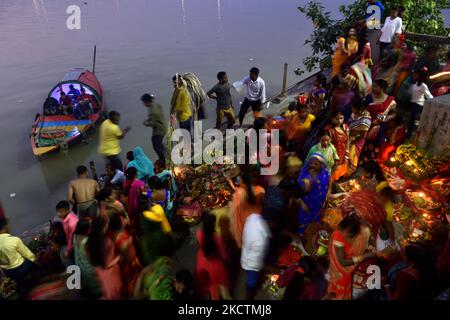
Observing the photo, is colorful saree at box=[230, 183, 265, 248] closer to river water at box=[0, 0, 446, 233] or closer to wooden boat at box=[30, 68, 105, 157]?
river water at box=[0, 0, 446, 233]

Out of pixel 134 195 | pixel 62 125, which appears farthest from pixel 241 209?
pixel 62 125

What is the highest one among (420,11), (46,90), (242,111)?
(420,11)

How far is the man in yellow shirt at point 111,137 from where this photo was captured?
18.7 feet

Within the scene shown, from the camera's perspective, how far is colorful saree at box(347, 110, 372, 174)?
17.7ft

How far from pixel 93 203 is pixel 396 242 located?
4.29m

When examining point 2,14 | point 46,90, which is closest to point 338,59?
point 46,90

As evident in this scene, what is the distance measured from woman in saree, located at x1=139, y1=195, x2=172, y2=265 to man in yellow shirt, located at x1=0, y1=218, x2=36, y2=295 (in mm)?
1559

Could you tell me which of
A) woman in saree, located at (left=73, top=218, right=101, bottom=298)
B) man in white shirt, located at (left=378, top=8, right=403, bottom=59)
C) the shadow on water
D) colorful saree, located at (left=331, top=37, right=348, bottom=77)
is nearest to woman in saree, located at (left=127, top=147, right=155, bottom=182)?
woman in saree, located at (left=73, top=218, right=101, bottom=298)

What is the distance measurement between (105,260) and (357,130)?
14.4 feet

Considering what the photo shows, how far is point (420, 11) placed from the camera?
361 inches

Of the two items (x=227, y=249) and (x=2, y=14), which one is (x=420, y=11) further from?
(x=2, y=14)

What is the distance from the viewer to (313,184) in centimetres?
425

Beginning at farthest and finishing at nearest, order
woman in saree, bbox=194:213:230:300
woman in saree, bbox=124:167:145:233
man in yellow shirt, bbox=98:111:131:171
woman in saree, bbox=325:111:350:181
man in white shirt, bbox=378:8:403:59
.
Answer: man in white shirt, bbox=378:8:403:59
man in yellow shirt, bbox=98:111:131:171
woman in saree, bbox=325:111:350:181
woman in saree, bbox=124:167:145:233
woman in saree, bbox=194:213:230:300
